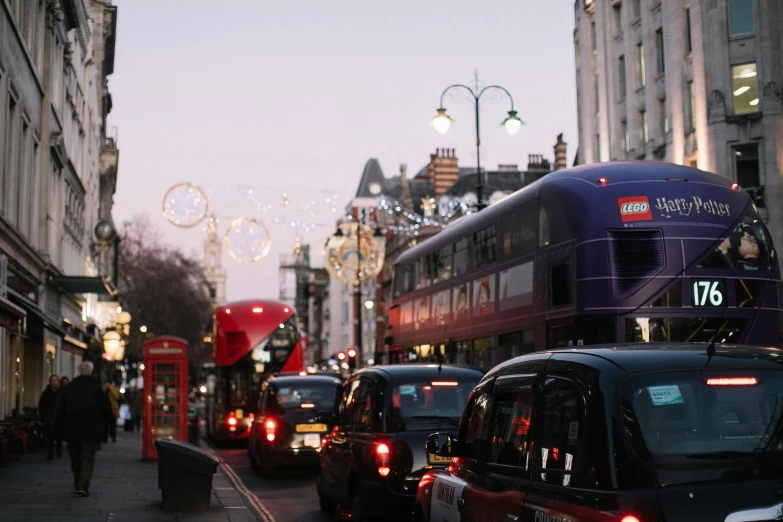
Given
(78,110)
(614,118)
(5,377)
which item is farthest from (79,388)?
(614,118)

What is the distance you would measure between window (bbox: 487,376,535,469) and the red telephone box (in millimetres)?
19475

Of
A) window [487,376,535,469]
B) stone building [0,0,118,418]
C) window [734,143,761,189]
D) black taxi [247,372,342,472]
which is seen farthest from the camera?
window [734,143,761,189]

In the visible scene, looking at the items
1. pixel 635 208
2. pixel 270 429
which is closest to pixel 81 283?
pixel 270 429

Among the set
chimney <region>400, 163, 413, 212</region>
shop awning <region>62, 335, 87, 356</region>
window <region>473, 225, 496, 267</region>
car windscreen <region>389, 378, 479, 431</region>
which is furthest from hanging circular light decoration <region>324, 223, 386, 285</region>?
chimney <region>400, 163, 413, 212</region>

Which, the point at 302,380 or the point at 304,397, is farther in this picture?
the point at 302,380

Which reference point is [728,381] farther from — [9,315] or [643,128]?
[643,128]

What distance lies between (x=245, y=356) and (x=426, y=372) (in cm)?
2229

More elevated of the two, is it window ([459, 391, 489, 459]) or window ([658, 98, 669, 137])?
window ([658, 98, 669, 137])

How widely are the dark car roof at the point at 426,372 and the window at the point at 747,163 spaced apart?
2911 cm

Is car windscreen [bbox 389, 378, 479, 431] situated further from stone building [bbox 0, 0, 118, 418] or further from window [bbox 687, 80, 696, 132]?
window [bbox 687, 80, 696, 132]

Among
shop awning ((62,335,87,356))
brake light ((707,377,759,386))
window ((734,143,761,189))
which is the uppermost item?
window ((734,143,761,189))

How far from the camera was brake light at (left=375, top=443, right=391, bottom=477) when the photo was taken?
457 inches

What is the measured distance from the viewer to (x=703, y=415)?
549 centimetres

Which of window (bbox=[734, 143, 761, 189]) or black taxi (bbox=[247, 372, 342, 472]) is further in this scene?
window (bbox=[734, 143, 761, 189])
